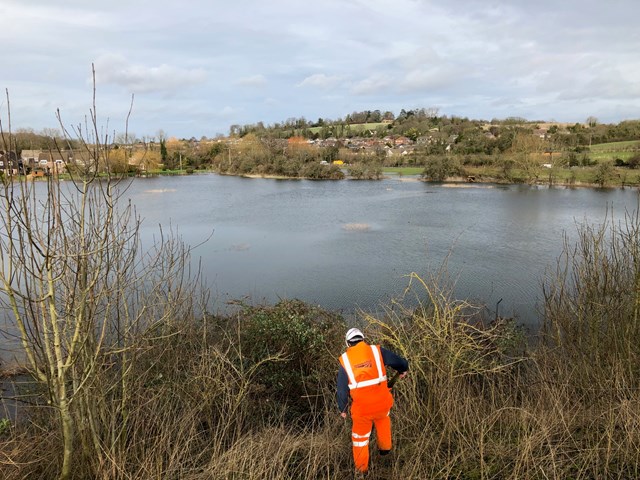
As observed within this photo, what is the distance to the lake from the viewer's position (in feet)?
39.9

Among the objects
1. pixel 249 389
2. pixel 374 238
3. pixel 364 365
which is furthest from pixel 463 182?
pixel 364 365

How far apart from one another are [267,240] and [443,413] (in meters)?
14.5

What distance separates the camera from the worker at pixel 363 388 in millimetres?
3994

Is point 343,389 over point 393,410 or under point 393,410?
over

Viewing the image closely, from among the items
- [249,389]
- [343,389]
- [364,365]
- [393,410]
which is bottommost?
[249,389]

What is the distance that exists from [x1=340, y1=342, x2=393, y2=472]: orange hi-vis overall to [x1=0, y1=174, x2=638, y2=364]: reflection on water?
6.45 m

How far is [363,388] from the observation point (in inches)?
158

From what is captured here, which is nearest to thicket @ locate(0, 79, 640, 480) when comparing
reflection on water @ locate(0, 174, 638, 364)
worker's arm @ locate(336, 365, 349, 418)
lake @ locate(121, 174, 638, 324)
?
worker's arm @ locate(336, 365, 349, 418)

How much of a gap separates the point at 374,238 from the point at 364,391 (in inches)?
577

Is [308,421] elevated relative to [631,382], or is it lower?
lower

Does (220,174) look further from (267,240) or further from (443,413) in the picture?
(443,413)

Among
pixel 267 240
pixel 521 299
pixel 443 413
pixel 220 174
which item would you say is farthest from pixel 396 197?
pixel 220 174

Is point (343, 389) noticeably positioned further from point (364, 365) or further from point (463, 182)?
point (463, 182)

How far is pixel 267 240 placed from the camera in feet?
61.3
